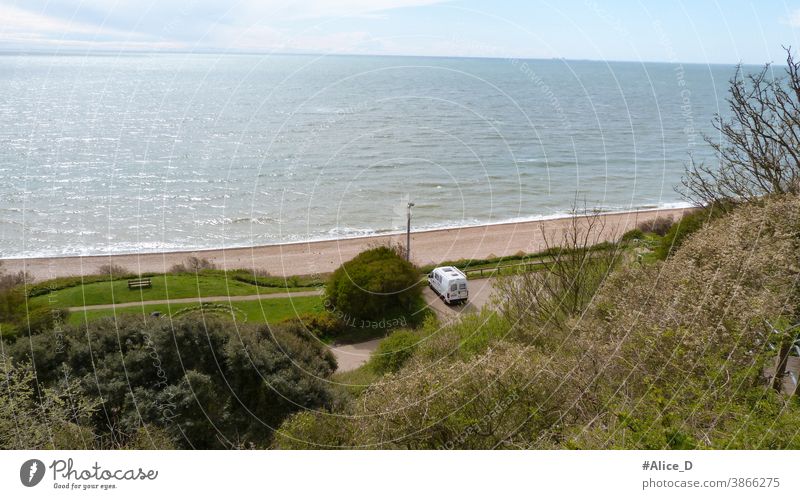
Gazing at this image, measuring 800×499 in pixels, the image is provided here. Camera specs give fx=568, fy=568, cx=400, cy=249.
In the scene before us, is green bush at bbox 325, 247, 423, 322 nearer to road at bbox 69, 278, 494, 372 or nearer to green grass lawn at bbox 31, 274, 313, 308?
road at bbox 69, 278, 494, 372

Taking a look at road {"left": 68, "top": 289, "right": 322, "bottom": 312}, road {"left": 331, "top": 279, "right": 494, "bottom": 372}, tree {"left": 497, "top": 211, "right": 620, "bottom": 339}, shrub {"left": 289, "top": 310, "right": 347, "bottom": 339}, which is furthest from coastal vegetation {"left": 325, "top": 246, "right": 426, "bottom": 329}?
tree {"left": 497, "top": 211, "right": 620, "bottom": 339}

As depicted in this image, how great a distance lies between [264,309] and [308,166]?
23.6 m

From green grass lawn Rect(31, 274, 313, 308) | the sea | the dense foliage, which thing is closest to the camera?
the dense foliage

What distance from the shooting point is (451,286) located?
70.0 ft

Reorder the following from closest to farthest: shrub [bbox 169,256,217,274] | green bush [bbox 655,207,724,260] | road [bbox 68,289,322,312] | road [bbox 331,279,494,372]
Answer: green bush [bbox 655,207,724,260]
road [bbox 331,279,494,372]
road [bbox 68,289,322,312]
shrub [bbox 169,256,217,274]

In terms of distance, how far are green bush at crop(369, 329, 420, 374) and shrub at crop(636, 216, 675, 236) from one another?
1977 centimetres

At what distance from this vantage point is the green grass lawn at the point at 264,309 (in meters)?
19.3

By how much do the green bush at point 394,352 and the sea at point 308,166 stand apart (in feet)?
32.0

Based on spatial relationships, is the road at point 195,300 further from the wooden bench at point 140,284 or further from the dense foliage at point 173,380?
the dense foliage at point 173,380

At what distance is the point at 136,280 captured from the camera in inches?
920

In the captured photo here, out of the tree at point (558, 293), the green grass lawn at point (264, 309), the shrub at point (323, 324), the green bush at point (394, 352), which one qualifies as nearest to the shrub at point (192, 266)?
the green grass lawn at point (264, 309)

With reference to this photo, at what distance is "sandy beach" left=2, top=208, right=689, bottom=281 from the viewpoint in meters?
26.6

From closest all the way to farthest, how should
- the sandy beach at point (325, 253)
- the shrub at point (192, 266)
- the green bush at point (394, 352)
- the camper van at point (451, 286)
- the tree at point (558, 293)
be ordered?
the tree at point (558, 293) → the green bush at point (394, 352) → the camper van at point (451, 286) → the shrub at point (192, 266) → the sandy beach at point (325, 253)
